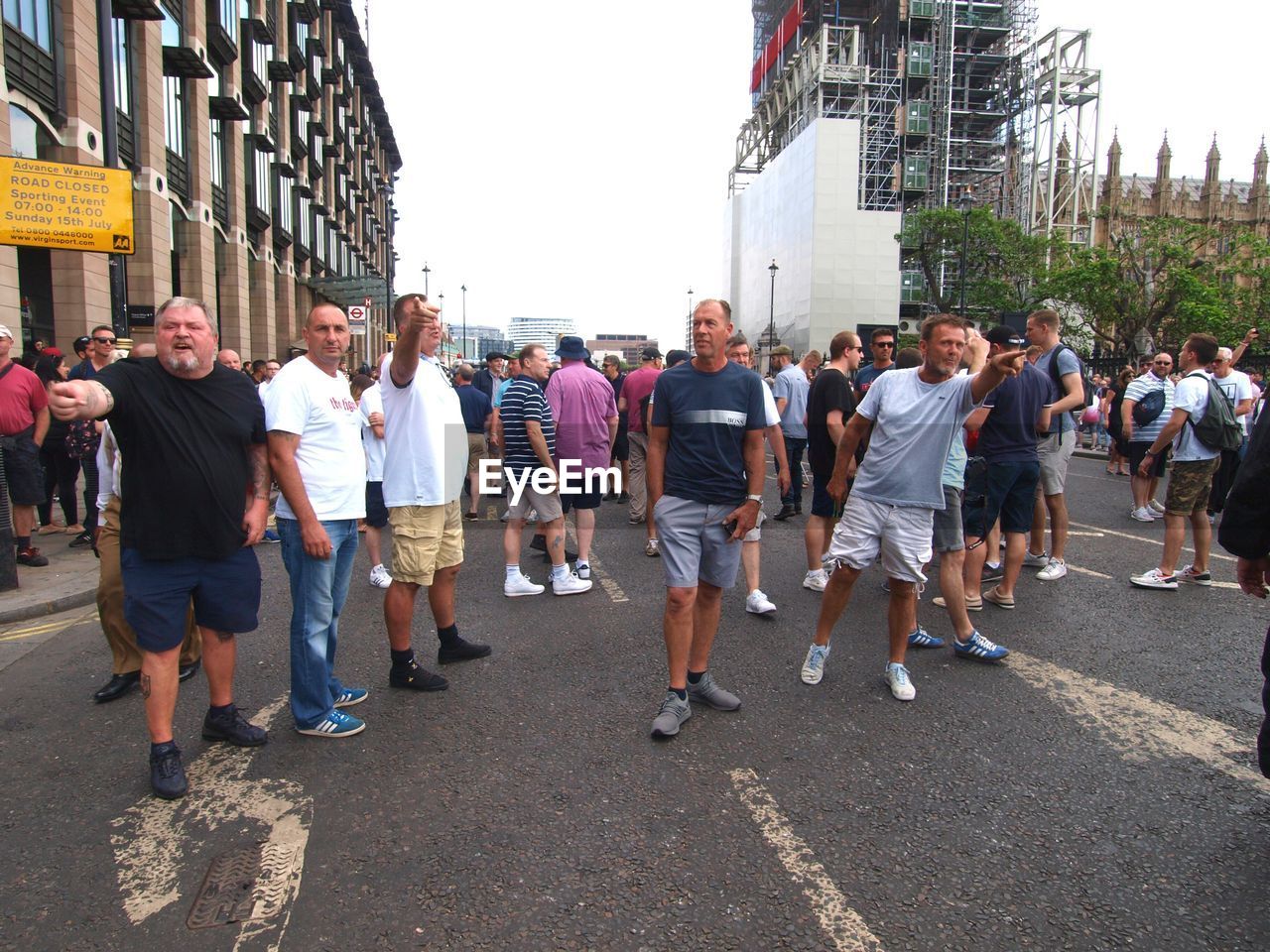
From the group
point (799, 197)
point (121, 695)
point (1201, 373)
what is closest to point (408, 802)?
point (121, 695)

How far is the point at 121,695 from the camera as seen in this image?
13.8ft

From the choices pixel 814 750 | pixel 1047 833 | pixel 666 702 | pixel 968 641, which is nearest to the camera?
pixel 1047 833

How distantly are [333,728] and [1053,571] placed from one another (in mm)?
5876

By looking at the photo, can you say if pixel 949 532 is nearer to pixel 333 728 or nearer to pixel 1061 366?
pixel 1061 366

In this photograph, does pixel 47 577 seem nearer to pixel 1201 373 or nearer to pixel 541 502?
pixel 541 502

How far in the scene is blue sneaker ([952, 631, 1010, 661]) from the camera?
15.2ft

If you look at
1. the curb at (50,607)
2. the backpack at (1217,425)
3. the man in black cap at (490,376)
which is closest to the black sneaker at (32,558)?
the curb at (50,607)

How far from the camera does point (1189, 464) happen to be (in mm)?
6293

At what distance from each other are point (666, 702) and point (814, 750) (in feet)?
2.33

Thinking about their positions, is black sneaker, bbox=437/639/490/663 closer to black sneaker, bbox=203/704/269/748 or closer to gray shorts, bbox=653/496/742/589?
black sneaker, bbox=203/704/269/748

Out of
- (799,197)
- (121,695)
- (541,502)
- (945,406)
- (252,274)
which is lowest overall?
(121,695)

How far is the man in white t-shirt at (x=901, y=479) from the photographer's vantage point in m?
4.03

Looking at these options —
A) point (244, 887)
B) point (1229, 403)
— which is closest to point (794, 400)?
point (1229, 403)

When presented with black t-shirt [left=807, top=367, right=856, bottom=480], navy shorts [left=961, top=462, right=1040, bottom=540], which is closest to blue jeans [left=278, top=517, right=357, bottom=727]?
black t-shirt [left=807, top=367, right=856, bottom=480]
